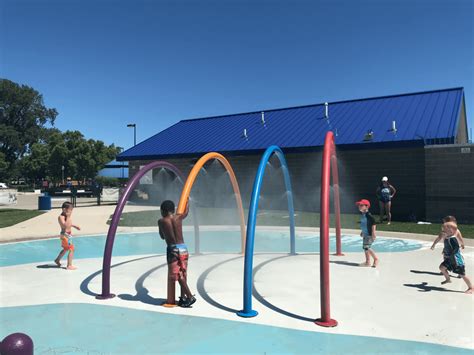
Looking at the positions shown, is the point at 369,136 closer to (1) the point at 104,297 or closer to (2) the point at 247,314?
(2) the point at 247,314

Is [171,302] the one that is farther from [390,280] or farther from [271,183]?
[271,183]

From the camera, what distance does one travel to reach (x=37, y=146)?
6706 cm

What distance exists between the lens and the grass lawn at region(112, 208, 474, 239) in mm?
13392

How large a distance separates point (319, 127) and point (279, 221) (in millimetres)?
6874

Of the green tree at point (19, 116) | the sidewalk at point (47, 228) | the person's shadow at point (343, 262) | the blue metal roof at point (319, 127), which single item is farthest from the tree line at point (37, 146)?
the person's shadow at point (343, 262)

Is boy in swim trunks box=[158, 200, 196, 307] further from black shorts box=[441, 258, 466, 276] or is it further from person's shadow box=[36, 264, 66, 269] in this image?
black shorts box=[441, 258, 466, 276]

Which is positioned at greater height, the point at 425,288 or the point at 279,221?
the point at 279,221

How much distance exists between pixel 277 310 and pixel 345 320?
94 cm

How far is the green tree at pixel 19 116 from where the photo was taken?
76.7m

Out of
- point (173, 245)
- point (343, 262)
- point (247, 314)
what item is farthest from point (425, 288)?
point (173, 245)

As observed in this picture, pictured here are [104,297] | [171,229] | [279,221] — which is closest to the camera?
[171,229]

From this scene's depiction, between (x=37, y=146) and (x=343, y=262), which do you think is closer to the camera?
(x=343, y=262)

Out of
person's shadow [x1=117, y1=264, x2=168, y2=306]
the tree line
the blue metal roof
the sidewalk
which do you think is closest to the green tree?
the tree line

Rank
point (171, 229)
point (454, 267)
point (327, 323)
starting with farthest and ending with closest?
point (454, 267) < point (171, 229) < point (327, 323)
